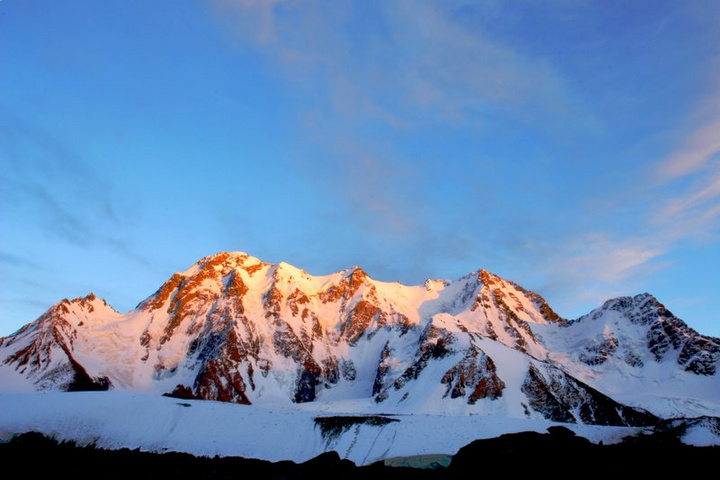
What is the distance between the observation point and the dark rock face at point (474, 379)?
411ft

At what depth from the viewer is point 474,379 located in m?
130

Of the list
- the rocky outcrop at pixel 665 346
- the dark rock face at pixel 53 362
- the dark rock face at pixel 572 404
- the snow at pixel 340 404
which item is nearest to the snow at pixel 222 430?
the snow at pixel 340 404

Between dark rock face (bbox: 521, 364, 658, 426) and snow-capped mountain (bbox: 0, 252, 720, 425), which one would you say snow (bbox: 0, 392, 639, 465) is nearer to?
snow-capped mountain (bbox: 0, 252, 720, 425)

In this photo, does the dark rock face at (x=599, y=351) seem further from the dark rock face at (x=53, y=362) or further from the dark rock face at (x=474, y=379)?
the dark rock face at (x=53, y=362)

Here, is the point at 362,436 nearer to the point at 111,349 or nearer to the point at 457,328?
the point at 457,328

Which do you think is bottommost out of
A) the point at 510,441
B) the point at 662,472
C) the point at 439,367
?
the point at 662,472

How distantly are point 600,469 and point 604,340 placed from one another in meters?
179

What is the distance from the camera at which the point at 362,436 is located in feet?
222

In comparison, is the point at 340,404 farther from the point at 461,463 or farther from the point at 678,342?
the point at 678,342

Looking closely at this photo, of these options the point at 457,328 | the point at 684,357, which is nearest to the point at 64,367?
the point at 457,328

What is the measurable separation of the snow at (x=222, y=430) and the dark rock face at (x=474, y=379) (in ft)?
182

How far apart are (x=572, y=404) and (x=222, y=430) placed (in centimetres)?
8966

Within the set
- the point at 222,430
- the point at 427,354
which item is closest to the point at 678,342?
the point at 427,354

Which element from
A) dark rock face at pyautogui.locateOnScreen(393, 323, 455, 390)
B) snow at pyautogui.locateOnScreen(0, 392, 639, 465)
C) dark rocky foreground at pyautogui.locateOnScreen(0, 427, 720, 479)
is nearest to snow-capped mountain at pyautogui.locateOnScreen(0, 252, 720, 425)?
dark rock face at pyautogui.locateOnScreen(393, 323, 455, 390)
